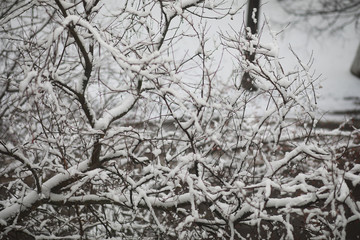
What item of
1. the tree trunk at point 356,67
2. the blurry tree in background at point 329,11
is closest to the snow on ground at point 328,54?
the tree trunk at point 356,67

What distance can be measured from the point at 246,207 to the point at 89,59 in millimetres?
2197

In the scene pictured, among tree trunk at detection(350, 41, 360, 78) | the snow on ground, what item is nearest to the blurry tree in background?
the snow on ground

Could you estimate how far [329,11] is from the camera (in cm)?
1305

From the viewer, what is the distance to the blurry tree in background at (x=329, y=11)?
12.7 meters

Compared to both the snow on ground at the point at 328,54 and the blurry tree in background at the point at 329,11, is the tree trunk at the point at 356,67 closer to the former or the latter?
the snow on ground at the point at 328,54

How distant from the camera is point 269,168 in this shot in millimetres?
2957

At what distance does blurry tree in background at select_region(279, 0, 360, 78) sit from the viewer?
41.7ft

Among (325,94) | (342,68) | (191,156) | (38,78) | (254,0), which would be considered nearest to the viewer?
(38,78)

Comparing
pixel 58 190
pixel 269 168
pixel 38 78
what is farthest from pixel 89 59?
pixel 269 168

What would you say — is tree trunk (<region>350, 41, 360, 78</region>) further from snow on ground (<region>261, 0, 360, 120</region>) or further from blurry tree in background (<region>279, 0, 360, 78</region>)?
blurry tree in background (<region>279, 0, 360, 78</region>)

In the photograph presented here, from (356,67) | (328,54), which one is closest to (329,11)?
(328,54)

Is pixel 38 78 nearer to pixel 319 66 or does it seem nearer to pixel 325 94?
pixel 325 94

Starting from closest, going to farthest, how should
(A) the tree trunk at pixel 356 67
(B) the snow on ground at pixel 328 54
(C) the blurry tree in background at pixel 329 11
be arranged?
(B) the snow on ground at pixel 328 54 < (A) the tree trunk at pixel 356 67 < (C) the blurry tree in background at pixel 329 11

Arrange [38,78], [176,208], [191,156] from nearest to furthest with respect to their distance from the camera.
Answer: [38,78] → [191,156] → [176,208]
